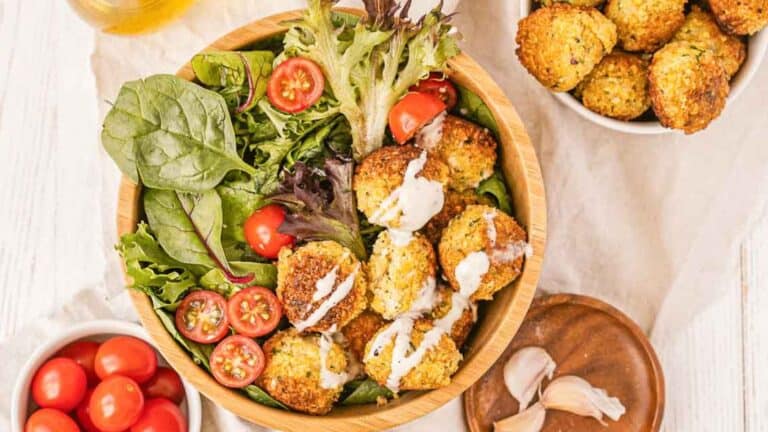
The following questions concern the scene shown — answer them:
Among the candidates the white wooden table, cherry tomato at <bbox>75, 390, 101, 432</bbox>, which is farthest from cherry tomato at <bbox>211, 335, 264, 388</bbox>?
the white wooden table

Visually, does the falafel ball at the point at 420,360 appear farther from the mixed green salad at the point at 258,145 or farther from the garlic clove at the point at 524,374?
the garlic clove at the point at 524,374

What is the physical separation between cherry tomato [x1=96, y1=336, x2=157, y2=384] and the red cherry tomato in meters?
0.30

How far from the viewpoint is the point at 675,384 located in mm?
2982

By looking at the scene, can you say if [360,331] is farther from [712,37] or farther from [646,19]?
[712,37]

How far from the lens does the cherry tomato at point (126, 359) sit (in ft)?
8.69

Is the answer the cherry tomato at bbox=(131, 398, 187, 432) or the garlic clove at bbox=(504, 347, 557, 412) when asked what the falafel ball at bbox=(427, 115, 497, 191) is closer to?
the garlic clove at bbox=(504, 347, 557, 412)

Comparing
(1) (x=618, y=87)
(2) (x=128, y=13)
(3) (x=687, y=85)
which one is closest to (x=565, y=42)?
(1) (x=618, y=87)

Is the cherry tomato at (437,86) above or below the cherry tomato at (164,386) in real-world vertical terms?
above

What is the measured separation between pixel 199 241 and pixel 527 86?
3.45 feet

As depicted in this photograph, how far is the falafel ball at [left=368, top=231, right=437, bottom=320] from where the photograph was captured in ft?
7.84

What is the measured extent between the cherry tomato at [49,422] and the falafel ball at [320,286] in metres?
0.74

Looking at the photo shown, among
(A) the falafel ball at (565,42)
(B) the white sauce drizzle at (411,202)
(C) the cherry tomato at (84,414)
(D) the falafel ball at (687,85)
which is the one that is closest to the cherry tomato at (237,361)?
(B) the white sauce drizzle at (411,202)

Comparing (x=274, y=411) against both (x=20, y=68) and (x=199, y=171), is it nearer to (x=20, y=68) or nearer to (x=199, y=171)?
(x=199, y=171)

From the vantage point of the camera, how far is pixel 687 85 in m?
2.43
